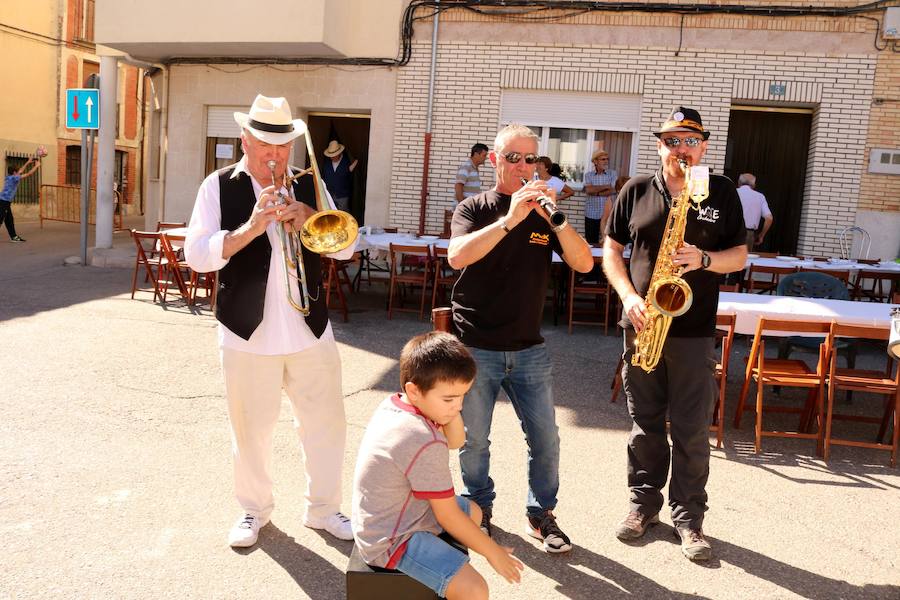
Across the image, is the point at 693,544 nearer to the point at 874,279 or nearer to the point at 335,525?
the point at 335,525

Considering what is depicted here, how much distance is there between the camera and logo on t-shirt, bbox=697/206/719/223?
367cm

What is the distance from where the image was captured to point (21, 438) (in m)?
4.83

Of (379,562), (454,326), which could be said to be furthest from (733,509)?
(379,562)

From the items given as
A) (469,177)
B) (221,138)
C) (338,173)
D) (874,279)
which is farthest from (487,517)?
(221,138)

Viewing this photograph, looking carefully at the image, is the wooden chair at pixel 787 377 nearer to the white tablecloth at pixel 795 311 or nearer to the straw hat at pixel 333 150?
the white tablecloth at pixel 795 311

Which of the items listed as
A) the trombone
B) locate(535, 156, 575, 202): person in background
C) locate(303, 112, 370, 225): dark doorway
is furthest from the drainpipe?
the trombone

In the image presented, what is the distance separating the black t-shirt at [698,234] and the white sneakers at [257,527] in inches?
70.0

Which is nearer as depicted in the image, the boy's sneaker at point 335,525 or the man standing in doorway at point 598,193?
the boy's sneaker at point 335,525

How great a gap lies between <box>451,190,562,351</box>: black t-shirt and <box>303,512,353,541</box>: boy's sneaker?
103 centimetres

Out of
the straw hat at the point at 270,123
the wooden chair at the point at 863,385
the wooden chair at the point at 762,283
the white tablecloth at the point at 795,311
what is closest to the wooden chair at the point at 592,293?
the wooden chair at the point at 762,283

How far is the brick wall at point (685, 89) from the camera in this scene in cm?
1148

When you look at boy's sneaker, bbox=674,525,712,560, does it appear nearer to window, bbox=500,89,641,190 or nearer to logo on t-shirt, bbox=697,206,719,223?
logo on t-shirt, bbox=697,206,719,223

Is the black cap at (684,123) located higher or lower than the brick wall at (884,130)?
lower

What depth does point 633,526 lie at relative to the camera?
12.6ft
